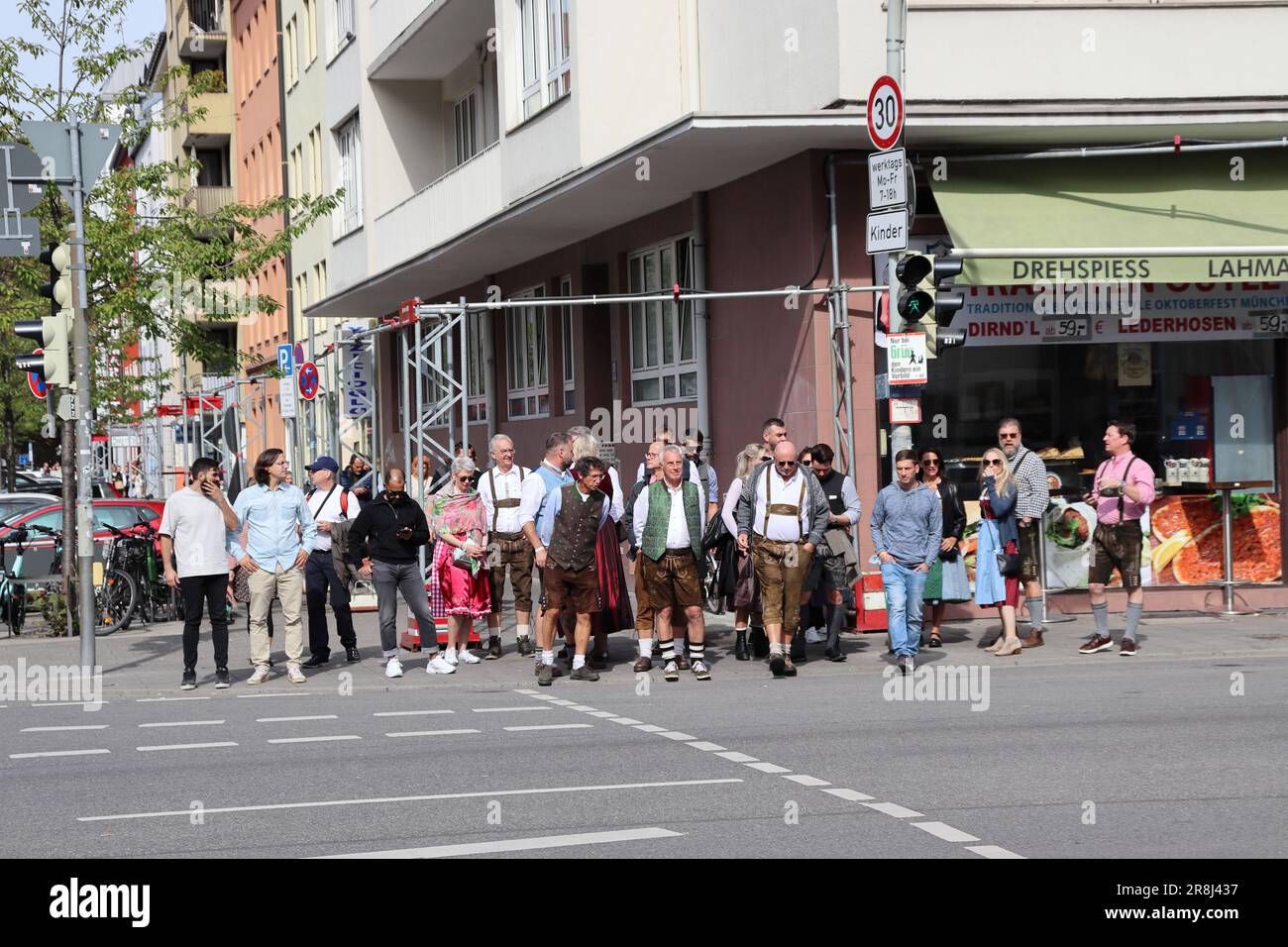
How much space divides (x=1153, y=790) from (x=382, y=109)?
82.5 ft

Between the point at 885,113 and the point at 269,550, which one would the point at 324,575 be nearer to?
the point at 269,550

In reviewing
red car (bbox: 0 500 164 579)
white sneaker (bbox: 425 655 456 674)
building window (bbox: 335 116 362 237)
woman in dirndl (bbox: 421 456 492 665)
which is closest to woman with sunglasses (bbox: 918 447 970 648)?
woman in dirndl (bbox: 421 456 492 665)

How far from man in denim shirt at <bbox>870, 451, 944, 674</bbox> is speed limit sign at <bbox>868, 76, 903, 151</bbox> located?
9.13 feet

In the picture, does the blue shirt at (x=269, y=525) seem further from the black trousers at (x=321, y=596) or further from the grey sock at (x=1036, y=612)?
the grey sock at (x=1036, y=612)

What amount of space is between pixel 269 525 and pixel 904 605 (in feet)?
17.4

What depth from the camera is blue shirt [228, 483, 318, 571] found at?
1474 cm

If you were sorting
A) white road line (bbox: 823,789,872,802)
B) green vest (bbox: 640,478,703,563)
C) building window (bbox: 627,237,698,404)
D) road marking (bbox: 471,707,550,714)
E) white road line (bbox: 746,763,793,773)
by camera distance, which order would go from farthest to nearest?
1. building window (bbox: 627,237,698,404)
2. green vest (bbox: 640,478,703,563)
3. road marking (bbox: 471,707,550,714)
4. white road line (bbox: 746,763,793,773)
5. white road line (bbox: 823,789,872,802)

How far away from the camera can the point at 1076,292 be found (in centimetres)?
1806

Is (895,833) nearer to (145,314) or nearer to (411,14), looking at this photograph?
(145,314)

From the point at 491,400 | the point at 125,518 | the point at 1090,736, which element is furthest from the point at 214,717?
the point at 491,400

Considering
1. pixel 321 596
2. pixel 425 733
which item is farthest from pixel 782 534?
pixel 321 596

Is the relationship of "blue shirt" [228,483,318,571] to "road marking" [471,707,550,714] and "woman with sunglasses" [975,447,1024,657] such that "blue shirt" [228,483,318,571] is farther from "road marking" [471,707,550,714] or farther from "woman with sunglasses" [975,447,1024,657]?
"woman with sunglasses" [975,447,1024,657]

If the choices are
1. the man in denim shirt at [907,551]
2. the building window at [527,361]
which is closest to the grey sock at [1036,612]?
the man in denim shirt at [907,551]

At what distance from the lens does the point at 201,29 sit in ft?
217
